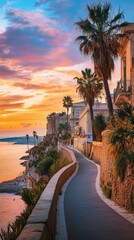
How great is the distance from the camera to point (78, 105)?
392 feet

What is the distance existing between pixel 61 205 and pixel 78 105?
346 ft

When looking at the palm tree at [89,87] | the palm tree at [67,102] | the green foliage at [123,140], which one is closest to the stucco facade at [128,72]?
the green foliage at [123,140]

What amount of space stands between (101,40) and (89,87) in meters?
21.4

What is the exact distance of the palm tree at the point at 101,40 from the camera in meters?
35.6

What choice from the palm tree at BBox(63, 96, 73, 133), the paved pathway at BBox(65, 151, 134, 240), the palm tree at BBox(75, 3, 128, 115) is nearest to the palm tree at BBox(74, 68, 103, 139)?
the palm tree at BBox(75, 3, 128, 115)

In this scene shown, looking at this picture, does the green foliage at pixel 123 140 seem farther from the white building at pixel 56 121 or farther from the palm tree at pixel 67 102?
the white building at pixel 56 121

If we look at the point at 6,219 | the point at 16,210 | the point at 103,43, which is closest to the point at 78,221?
the point at 103,43

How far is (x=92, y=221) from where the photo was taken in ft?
38.0

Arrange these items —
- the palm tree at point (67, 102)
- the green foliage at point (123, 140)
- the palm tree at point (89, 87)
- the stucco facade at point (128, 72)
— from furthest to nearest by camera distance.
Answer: the palm tree at point (67, 102) → the palm tree at point (89, 87) → the stucco facade at point (128, 72) → the green foliage at point (123, 140)

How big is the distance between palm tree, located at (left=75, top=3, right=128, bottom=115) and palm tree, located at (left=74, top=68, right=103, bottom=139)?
64.3 feet

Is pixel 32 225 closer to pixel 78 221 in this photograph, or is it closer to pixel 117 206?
pixel 78 221

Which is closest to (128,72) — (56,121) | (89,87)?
(89,87)

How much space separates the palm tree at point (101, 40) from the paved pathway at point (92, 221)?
20.4 m

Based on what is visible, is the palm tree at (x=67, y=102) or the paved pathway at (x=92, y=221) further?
the palm tree at (x=67, y=102)
